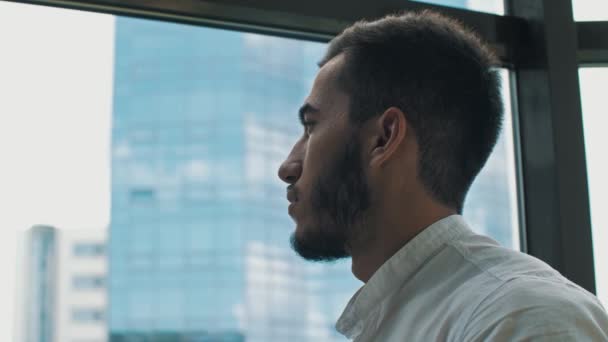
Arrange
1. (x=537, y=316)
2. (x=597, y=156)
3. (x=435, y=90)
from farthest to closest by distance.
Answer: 1. (x=597, y=156)
2. (x=435, y=90)
3. (x=537, y=316)

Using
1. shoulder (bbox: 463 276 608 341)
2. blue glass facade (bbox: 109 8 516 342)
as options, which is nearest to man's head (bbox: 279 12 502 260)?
shoulder (bbox: 463 276 608 341)

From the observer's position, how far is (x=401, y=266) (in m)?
1.07

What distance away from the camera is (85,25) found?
1.82 m

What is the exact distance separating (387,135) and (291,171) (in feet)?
0.52

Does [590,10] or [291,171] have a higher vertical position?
[590,10]

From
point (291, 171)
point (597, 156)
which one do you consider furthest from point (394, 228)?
point (597, 156)

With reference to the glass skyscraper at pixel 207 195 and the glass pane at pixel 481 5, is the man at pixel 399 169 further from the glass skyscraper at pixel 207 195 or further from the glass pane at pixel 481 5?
the glass pane at pixel 481 5

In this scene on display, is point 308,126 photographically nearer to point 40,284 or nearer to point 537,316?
point 537,316

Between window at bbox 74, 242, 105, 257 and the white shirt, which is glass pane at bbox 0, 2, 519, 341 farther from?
the white shirt

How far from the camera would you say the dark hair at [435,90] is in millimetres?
1154

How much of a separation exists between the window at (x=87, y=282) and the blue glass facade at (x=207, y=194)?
0.03 metres

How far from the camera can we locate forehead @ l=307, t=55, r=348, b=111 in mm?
1243

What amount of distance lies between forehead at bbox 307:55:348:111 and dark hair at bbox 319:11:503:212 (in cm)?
1

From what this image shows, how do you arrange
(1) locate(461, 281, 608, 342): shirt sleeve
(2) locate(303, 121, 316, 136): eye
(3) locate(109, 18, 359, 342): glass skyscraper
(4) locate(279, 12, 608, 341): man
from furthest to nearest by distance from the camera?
1. (3) locate(109, 18, 359, 342): glass skyscraper
2. (2) locate(303, 121, 316, 136): eye
3. (4) locate(279, 12, 608, 341): man
4. (1) locate(461, 281, 608, 342): shirt sleeve
